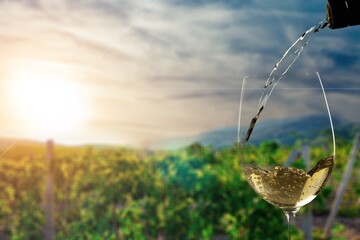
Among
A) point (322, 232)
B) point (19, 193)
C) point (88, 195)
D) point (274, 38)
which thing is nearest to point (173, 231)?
point (88, 195)

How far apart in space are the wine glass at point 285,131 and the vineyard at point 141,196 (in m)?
2.88

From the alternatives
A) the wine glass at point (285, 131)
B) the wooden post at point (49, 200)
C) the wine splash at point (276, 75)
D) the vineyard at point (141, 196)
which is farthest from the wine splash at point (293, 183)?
the wooden post at point (49, 200)

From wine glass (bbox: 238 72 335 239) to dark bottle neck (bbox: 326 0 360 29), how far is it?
0.49 ft

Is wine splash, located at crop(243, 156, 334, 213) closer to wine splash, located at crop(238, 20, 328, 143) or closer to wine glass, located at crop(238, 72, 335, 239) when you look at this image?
wine glass, located at crop(238, 72, 335, 239)

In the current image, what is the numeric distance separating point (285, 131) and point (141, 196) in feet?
11.0

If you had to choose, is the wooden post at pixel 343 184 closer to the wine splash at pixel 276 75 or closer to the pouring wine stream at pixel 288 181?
the wine splash at pixel 276 75

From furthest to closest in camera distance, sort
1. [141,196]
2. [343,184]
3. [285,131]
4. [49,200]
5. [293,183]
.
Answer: [343,184]
[49,200]
[141,196]
[285,131]
[293,183]

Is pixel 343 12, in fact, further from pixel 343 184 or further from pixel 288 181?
pixel 343 184

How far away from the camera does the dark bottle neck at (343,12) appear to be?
4.96ft

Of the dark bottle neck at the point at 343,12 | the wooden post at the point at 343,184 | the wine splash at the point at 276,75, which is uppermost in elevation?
the dark bottle neck at the point at 343,12

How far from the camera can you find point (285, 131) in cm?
166

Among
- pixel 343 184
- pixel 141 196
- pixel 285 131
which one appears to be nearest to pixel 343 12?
pixel 285 131

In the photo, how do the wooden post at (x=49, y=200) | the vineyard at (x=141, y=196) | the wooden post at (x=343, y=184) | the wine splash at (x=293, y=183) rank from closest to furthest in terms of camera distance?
the wine splash at (x=293, y=183)
the vineyard at (x=141, y=196)
the wooden post at (x=49, y=200)
the wooden post at (x=343, y=184)

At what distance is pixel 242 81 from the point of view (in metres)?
1.63
